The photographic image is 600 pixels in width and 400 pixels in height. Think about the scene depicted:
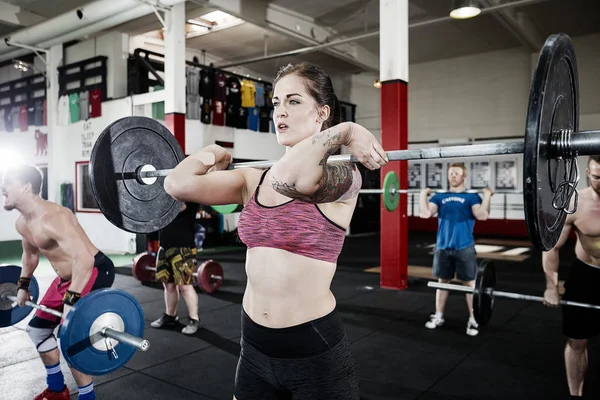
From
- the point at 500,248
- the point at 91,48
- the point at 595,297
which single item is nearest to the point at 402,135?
the point at 595,297

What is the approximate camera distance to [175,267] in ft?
10.2

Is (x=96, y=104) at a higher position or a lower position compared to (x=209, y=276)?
higher

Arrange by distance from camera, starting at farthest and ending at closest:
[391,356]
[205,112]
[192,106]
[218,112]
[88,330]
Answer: [218,112], [205,112], [192,106], [391,356], [88,330]

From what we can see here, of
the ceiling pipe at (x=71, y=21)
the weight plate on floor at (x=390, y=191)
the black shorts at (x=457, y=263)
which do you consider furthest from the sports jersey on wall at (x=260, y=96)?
the black shorts at (x=457, y=263)

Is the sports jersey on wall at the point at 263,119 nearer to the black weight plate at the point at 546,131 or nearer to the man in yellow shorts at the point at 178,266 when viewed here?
the man in yellow shorts at the point at 178,266

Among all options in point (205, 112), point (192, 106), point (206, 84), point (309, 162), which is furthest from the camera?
point (205, 112)

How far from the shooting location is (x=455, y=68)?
953 cm

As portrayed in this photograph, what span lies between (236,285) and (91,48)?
186 inches

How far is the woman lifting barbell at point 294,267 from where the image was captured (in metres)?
0.93

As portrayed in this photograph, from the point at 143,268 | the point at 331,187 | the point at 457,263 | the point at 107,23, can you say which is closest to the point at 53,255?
the point at 331,187

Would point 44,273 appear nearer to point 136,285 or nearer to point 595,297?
point 136,285

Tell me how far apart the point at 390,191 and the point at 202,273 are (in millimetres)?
1838

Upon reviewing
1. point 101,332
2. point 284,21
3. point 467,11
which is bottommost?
point 101,332

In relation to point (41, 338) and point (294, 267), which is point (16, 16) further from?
point (294, 267)
